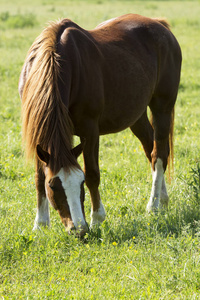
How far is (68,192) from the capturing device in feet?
11.4

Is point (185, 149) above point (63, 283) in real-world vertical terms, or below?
below

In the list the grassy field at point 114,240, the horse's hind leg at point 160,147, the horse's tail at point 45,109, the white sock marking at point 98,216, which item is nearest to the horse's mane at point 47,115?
the horse's tail at point 45,109

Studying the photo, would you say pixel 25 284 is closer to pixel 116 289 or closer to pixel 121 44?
pixel 116 289

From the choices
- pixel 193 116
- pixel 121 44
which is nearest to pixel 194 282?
pixel 121 44

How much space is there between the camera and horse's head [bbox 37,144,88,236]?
348 cm

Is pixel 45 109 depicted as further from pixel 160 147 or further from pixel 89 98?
pixel 160 147

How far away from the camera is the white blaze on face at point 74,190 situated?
11.4 ft

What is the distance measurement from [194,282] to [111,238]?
0.90m

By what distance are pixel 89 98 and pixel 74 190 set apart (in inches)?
35.5

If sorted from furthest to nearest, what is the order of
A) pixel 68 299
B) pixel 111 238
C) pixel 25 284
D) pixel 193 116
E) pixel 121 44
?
pixel 193 116, pixel 121 44, pixel 111 238, pixel 25 284, pixel 68 299

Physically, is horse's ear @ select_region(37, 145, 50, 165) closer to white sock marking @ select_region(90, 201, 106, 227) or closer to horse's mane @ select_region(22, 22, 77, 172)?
horse's mane @ select_region(22, 22, 77, 172)

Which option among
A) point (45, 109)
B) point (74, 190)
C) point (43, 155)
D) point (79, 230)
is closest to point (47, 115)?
point (45, 109)

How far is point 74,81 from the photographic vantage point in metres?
3.92

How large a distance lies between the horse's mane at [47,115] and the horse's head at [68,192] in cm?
5
